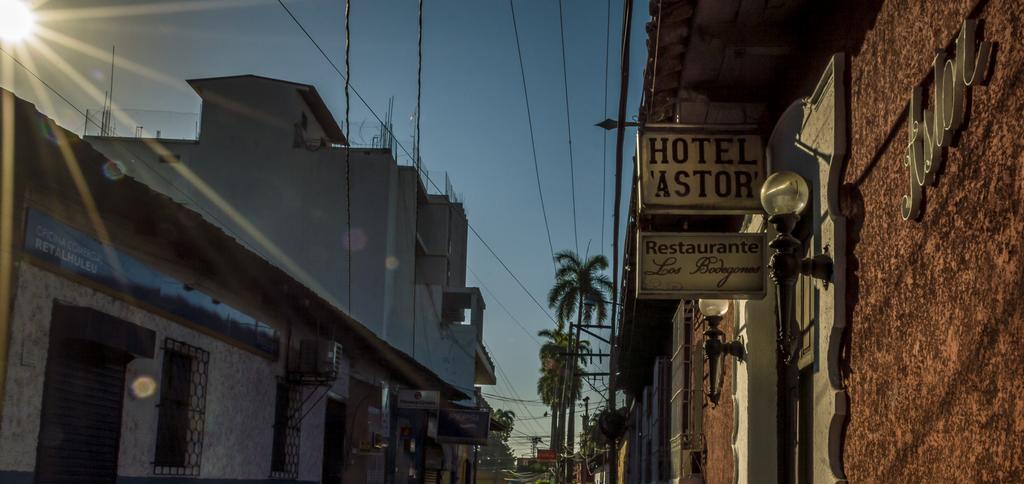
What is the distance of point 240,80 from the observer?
104 ft

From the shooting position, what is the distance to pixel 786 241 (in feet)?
20.4

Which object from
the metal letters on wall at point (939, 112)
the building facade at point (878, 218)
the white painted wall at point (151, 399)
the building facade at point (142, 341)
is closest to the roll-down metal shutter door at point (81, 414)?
the building facade at point (142, 341)

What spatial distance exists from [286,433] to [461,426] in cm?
1605

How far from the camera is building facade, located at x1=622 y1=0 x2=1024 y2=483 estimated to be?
3.62 metres

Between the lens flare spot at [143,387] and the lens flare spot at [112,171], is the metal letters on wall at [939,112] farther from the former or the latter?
the lens flare spot at [143,387]

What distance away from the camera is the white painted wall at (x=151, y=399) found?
8445 millimetres

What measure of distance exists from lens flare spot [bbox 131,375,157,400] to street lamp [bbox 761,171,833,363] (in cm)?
703

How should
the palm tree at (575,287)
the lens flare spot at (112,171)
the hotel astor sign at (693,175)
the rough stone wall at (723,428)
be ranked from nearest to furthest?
the hotel astor sign at (693,175), the lens flare spot at (112,171), the rough stone wall at (723,428), the palm tree at (575,287)

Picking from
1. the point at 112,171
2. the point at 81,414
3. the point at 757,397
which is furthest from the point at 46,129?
the point at 757,397

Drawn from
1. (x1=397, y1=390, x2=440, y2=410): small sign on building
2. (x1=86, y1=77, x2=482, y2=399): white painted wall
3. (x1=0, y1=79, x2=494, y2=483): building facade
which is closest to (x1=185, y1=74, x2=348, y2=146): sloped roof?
(x1=86, y1=77, x2=482, y2=399): white painted wall

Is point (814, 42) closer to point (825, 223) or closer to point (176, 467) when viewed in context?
point (825, 223)

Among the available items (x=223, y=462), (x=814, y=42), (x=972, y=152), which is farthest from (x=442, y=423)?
(x=972, y=152)

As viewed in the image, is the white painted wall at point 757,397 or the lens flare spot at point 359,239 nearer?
the white painted wall at point 757,397

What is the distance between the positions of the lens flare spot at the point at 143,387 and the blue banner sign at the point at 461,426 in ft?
67.7
